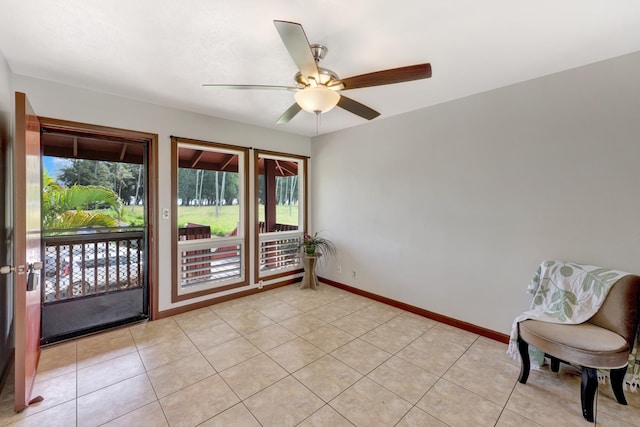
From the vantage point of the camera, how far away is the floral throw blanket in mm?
1962

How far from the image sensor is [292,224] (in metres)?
4.92

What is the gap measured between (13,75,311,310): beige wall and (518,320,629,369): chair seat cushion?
3327mm

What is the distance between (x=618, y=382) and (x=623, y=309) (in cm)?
50

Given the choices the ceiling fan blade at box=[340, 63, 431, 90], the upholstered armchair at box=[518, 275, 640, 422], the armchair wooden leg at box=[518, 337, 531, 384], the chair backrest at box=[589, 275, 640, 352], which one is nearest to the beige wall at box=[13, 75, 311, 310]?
the ceiling fan blade at box=[340, 63, 431, 90]

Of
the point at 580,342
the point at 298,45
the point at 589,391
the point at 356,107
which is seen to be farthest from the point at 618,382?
the point at 298,45

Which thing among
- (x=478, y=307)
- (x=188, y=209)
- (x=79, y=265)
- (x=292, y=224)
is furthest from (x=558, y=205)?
(x=79, y=265)

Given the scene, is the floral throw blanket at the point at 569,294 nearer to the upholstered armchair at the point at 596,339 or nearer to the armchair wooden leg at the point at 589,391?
the upholstered armchair at the point at 596,339

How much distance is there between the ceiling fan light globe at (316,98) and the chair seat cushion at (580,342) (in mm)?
2227

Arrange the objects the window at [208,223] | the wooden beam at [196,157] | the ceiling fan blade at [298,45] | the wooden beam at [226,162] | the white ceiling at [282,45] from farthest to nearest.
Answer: the wooden beam at [226,162], the wooden beam at [196,157], the window at [208,223], the white ceiling at [282,45], the ceiling fan blade at [298,45]

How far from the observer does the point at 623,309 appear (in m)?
1.88

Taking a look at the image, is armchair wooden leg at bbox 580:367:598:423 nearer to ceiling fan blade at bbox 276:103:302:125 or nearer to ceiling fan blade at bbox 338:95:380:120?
ceiling fan blade at bbox 338:95:380:120

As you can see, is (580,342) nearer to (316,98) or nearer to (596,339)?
(596,339)

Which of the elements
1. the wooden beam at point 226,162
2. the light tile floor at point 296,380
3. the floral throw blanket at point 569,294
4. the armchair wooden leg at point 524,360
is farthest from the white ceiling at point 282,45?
the light tile floor at point 296,380

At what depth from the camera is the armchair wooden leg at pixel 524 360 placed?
6.75 feet
